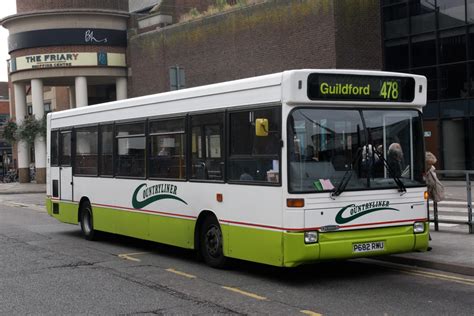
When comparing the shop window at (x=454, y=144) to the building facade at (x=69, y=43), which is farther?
the building facade at (x=69, y=43)

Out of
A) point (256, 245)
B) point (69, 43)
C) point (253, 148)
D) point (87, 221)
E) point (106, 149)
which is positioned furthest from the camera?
point (69, 43)

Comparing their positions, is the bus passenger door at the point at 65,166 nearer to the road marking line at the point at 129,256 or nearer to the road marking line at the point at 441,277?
the road marking line at the point at 129,256

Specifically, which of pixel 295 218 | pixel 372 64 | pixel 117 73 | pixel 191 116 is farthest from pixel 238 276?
pixel 117 73

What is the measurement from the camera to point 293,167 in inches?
316

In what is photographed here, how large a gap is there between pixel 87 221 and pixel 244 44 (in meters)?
19.1

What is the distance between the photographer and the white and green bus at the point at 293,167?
8062mm

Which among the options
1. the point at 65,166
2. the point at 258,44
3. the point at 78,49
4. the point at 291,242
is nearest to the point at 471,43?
the point at 258,44

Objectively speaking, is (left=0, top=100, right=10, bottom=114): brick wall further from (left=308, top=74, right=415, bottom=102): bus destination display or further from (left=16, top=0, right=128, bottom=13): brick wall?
(left=308, top=74, right=415, bottom=102): bus destination display

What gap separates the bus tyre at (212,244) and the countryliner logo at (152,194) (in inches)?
26.7

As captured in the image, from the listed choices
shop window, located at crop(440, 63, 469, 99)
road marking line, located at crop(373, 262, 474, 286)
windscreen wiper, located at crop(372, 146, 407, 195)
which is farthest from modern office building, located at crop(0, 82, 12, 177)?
windscreen wiper, located at crop(372, 146, 407, 195)

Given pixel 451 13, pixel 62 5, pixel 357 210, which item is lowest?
pixel 357 210

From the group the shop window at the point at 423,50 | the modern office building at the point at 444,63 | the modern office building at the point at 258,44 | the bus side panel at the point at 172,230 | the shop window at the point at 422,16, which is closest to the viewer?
the bus side panel at the point at 172,230

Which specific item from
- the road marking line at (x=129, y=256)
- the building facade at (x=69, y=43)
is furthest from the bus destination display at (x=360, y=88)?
the building facade at (x=69, y=43)

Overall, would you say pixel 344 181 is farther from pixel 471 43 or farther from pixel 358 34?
pixel 358 34
